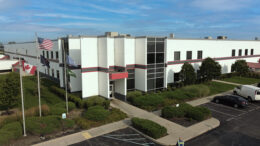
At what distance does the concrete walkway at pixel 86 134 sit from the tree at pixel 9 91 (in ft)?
25.5

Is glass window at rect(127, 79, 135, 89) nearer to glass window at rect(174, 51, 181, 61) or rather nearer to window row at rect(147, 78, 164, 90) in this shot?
window row at rect(147, 78, 164, 90)

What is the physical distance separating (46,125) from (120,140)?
6425mm

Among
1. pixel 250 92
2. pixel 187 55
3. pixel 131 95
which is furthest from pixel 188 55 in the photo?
pixel 131 95

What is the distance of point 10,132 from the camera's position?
13391 mm

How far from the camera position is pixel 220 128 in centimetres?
1584

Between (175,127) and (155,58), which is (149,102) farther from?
(155,58)

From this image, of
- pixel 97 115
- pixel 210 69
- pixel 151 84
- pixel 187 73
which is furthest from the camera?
pixel 210 69

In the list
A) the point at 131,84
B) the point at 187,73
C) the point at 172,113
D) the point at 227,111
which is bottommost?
the point at 227,111

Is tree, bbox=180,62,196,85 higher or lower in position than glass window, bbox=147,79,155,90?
higher

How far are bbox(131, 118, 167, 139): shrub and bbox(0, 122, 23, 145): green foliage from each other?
9430 millimetres

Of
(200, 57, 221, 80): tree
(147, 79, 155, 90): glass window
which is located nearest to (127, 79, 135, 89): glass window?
(147, 79, 155, 90): glass window

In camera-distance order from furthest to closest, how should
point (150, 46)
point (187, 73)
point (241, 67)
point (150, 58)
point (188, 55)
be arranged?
point (241, 67) < point (188, 55) < point (187, 73) < point (150, 58) < point (150, 46)

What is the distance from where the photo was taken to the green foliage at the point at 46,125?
14.3 m

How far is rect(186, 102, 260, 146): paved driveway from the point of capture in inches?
534
